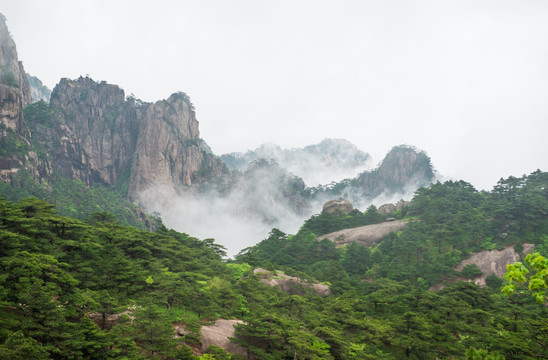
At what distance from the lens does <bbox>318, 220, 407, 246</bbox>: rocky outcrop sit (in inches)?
2120

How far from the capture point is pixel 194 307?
2328 cm

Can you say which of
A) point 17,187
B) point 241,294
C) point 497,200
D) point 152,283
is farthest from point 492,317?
point 17,187

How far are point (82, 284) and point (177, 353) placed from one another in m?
7.96

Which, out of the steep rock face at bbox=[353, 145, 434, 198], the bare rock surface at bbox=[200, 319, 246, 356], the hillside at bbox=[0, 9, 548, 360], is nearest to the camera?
the hillside at bbox=[0, 9, 548, 360]

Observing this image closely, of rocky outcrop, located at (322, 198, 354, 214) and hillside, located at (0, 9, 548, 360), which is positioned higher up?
rocky outcrop, located at (322, 198, 354, 214)

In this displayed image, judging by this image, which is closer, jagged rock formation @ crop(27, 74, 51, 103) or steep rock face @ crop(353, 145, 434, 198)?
steep rock face @ crop(353, 145, 434, 198)

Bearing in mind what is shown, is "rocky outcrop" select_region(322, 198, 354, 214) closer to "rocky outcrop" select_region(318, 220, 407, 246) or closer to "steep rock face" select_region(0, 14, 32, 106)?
"rocky outcrop" select_region(318, 220, 407, 246)

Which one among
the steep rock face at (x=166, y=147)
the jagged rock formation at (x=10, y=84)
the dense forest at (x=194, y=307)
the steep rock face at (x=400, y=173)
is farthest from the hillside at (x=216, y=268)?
the steep rock face at (x=400, y=173)

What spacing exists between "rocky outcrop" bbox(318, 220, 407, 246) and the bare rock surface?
3545cm

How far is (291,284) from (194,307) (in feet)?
46.9

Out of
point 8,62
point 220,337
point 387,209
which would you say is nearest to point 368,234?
point 387,209

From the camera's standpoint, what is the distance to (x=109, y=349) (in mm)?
16219

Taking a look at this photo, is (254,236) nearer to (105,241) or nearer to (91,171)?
(91,171)

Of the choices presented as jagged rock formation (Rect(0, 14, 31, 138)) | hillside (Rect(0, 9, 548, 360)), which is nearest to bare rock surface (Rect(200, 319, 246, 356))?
hillside (Rect(0, 9, 548, 360))
